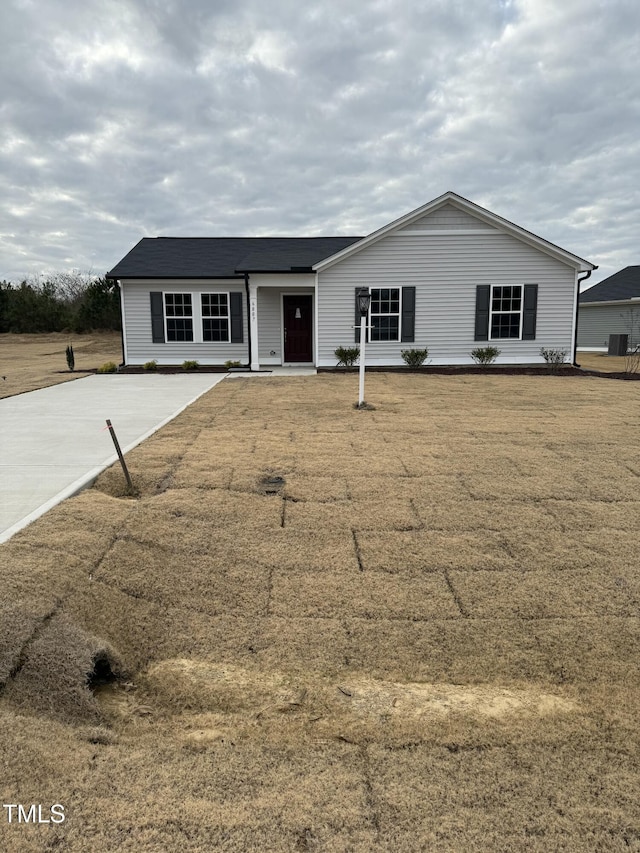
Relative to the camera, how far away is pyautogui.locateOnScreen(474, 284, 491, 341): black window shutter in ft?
52.8

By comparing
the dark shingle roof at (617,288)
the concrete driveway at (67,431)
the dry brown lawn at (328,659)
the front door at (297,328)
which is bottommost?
the dry brown lawn at (328,659)

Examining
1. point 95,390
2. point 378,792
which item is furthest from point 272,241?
point 378,792

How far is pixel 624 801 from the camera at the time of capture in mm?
2053

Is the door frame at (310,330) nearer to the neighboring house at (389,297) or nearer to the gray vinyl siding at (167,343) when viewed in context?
the neighboring house at (389,297)

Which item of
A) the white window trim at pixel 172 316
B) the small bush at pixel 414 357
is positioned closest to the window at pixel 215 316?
the white window trim at pixel 172 316

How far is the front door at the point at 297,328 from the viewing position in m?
17.5

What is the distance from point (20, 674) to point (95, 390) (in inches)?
416

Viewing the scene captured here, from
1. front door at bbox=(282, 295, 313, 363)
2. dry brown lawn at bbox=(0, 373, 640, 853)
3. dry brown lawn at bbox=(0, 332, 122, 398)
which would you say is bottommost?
dry brown lawn at bbox=(0, 373, 640, 853)

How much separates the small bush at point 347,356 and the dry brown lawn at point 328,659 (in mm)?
10261

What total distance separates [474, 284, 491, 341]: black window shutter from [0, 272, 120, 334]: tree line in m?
24.9

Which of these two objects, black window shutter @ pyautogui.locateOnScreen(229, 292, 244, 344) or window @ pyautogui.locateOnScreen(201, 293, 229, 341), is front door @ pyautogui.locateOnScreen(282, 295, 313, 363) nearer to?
black window shutter @ pyautogui.locateOnScreen(229, 292, 244, 344)

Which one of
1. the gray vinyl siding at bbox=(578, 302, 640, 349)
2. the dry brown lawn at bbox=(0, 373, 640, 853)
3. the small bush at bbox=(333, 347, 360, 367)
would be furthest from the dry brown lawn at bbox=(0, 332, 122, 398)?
the gray vinyl siding at bbox=(578, 302, 640, 349)

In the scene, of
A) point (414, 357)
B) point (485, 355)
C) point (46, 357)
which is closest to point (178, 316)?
point (414, 357)

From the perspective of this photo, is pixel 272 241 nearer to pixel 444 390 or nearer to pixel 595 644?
pixel 444 390
